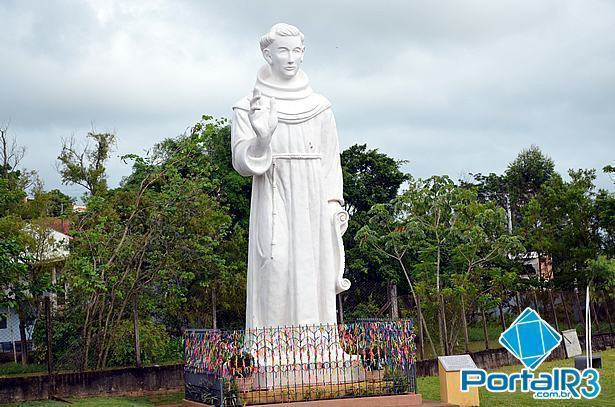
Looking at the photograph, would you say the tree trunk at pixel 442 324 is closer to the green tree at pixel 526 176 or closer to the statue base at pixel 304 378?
the statue base at pixel 304 378

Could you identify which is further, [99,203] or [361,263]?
[361,263]

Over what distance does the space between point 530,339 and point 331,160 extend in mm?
3514

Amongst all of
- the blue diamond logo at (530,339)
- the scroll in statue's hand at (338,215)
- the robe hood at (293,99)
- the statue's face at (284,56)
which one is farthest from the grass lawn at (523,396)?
the statue's face at (284,56)

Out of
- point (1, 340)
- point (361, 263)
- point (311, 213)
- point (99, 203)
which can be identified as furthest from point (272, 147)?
point (1, 340)

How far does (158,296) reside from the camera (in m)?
16.9

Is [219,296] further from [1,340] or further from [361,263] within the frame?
[1,340]

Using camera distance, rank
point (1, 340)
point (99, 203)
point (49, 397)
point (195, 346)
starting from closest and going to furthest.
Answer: point (195, 346) → point (49, 397) → point (99, 203) → point (1, 340)

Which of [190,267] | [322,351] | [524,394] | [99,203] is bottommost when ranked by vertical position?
[524,394]

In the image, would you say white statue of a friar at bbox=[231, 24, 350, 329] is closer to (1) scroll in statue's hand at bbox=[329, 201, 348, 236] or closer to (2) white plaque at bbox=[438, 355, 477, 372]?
(1) scroll in statue's hand at bbox=[329, 201, 348, 236]

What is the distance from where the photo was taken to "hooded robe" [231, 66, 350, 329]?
10672 mm

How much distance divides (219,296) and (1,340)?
26.9ft

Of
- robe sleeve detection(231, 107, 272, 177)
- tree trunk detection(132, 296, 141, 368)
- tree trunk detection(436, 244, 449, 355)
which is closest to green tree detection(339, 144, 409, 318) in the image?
tree trunk detection(436, 244, 449, 355)

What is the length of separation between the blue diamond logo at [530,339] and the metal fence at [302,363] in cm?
129

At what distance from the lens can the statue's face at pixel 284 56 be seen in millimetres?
11109
